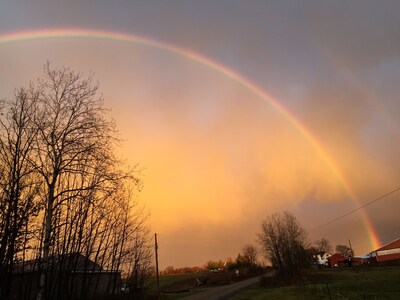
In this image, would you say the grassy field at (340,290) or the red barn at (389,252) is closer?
the grassy field at (340,290)

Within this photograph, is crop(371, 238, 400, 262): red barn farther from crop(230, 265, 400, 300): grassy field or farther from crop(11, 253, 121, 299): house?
crop(11, 253, 121, 299): house

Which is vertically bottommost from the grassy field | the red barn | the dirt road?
the grassy field

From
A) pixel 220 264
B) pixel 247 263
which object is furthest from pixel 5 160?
pixel 220 264

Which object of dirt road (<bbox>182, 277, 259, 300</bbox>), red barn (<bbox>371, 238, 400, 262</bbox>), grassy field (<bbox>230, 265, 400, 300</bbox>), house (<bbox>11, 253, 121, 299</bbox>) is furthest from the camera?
red barn (<bbox>371, 238, 400, 262</bbox>)

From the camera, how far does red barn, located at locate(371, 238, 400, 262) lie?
95269 mm

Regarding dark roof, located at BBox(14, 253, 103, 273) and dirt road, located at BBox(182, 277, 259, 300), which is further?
dirt road, located at BBox(182, 277, 259, 300)

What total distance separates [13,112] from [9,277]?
4609mm

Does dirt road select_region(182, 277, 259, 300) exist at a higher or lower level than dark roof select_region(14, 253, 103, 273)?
higher

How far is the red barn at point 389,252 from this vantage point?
9527 centimetres

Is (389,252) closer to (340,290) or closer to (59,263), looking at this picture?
(340,290)

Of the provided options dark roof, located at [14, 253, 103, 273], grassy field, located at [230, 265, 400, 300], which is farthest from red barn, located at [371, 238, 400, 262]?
dark roof, located at [14, 253, 103, 273]

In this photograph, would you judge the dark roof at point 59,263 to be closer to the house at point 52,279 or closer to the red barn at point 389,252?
the house at point 52,279

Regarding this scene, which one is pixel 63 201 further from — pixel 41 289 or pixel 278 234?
pixel 278 234

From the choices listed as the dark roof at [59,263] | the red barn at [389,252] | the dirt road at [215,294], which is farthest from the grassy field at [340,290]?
the red barn at [389,252]
